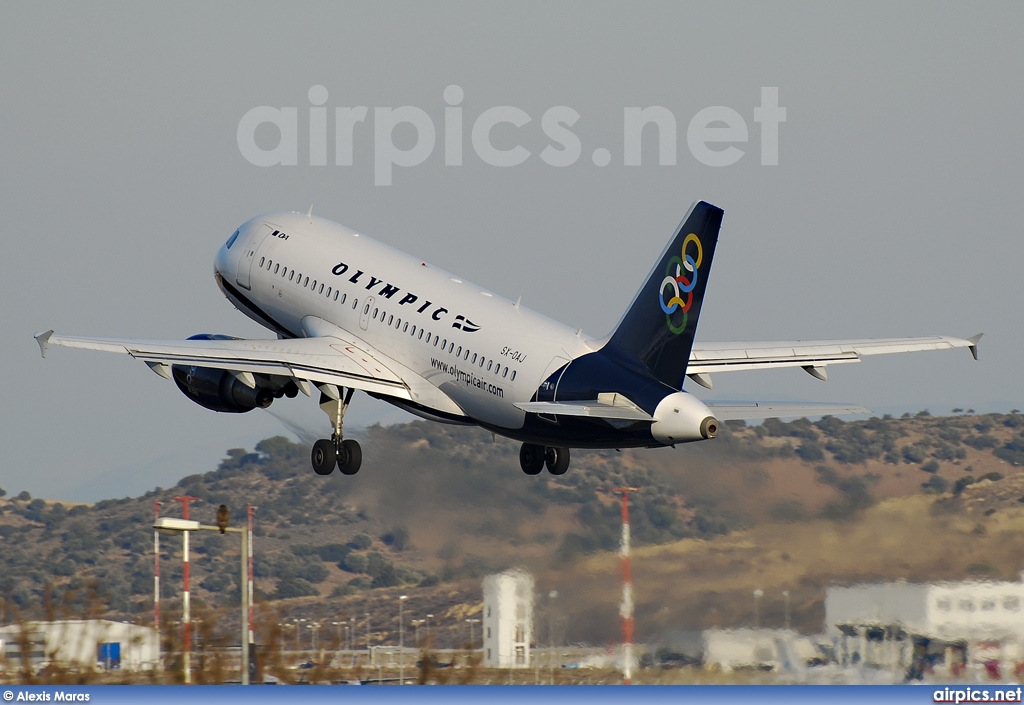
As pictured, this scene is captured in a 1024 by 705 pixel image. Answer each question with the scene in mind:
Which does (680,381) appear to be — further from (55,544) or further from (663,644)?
(55,544)

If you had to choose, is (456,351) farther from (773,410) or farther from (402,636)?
(402,636)

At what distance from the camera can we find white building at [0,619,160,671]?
44.6 metres

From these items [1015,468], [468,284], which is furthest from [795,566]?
[468,284]

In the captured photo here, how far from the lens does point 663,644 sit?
44656 millimetres

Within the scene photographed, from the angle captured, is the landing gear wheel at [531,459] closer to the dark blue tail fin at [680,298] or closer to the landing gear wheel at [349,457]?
the landing gear wheel at [349,457]

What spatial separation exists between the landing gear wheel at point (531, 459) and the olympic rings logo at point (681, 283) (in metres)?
10.6

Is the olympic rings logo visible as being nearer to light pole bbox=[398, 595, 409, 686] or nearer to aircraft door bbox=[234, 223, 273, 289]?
light pole bbox=[398, 595, 409, 686]

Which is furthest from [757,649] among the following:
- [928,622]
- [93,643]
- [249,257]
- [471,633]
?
[93,643]

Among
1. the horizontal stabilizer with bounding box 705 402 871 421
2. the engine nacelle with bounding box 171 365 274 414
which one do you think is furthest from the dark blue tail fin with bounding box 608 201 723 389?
the engine nacelle with bounding box 171 365 274 414

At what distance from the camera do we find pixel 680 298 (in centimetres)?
4466

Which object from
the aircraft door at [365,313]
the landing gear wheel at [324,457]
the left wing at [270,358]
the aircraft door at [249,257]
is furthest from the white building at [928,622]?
the aircraft door at [249,257]

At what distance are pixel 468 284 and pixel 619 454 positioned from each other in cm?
742

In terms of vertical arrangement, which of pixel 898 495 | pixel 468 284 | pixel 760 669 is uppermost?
pixel 468 284

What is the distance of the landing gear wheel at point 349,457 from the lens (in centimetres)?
5381
